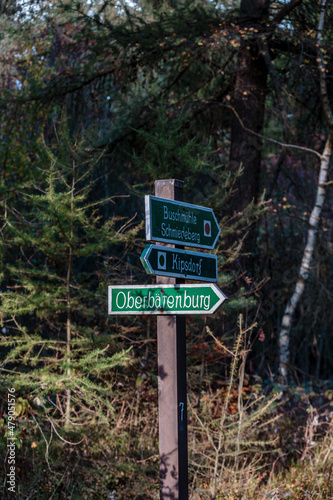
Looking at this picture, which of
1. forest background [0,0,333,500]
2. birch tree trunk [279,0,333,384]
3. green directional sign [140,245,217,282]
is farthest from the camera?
birch tree trunk [279,0,333,384]

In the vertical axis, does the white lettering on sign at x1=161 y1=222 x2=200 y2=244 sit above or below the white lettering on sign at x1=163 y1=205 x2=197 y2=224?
below

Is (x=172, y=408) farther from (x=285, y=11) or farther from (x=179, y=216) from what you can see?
(x=285, y=11)

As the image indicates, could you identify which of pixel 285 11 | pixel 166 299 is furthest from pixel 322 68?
pixel 166 299

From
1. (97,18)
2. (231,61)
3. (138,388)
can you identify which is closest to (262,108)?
(231,61)

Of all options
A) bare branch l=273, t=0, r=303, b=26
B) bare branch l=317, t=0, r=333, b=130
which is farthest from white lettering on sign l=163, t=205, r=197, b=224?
bare branch l=273, t=0, r=303, b=26

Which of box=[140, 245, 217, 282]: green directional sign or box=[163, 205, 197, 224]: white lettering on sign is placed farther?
box=[163, 205, 197, 224]: white lettering on sign

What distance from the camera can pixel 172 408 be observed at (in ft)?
12.5

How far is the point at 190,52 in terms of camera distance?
372 inches

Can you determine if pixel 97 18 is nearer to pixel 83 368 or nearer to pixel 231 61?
pixel 231 61

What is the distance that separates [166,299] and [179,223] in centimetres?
53

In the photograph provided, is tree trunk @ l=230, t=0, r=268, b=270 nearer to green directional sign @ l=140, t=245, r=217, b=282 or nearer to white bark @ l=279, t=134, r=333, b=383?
white bark @ l=279, t=134, r=333, b=383

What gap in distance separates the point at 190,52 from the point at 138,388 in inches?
208

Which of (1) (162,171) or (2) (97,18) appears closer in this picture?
(1) (162,171)

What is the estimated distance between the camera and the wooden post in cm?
377
